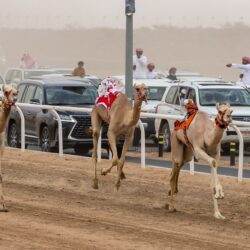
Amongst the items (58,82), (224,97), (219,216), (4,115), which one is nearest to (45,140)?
(58,82)

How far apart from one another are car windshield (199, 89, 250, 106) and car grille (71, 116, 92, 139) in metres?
2.88

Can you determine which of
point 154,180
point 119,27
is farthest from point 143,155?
point 119,27

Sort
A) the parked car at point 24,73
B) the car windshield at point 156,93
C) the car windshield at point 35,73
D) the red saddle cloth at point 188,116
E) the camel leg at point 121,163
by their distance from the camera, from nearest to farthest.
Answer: the red saddle cloth at point 188,116 < the camel leg at point 121,163 < the car windshield at point 156,93 < the car windshield at point 35,73 < the parked car at point 24,73

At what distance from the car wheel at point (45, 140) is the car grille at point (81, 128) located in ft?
2.42

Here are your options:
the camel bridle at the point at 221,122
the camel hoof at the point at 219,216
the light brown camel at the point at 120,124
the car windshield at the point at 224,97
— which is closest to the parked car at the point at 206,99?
the car windshield at the point at 224,97

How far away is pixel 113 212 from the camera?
1478cm

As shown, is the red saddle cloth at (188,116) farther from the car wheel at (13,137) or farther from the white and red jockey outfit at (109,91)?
the car wheel at (13,137)

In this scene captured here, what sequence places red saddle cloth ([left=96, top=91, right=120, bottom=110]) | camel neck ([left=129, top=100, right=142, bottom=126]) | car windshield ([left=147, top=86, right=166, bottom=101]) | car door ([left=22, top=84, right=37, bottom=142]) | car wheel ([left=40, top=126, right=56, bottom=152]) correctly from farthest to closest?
car windshield ([left=147, top=86, right=166, bottom=101]), car door ([left=22, top=84, right=37, bottom=142]), car wheel ([left=40, top=126, right=56, bottom=152]), red saddle cloth ([left=96, top=91, right=120, bottom=110]), camel neck ([left=129, top=100, right=142, bottom=126])

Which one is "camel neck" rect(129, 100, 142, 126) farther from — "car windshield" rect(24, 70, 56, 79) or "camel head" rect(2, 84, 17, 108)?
"car windshield" rect(24, 70, 56, 79)

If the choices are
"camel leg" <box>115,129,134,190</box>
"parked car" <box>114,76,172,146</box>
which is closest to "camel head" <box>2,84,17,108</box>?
"camel leg" <box>115,129,134,190</box>

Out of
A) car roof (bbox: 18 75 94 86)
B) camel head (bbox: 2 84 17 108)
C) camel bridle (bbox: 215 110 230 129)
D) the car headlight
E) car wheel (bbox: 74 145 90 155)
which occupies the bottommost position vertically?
car wheel (bbox: 74 145 90 155)

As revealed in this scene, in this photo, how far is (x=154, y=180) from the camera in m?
18.5

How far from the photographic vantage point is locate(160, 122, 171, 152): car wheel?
2402 cm

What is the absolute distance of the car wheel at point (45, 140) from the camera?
2364 cm
